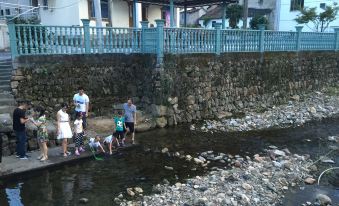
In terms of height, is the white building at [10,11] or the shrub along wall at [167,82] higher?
the white building at [10,11]

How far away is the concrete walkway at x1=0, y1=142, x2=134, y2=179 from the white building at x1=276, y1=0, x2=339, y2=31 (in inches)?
1238

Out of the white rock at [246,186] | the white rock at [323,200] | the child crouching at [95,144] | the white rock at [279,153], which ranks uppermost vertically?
the child crouching at [95,144]

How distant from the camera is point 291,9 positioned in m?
36.2

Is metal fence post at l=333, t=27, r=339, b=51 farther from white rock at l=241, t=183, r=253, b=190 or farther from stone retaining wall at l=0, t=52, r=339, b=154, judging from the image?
white rock at l=241, t=183, r=253, b=190

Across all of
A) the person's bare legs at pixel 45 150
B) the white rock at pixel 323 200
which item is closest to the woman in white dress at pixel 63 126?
the person's bare legs at pixel 45 150

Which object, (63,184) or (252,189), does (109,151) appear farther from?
(252,189)

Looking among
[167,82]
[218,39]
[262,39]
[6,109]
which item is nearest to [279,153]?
[167,82]

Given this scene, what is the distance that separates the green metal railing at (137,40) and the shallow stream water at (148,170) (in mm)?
3858

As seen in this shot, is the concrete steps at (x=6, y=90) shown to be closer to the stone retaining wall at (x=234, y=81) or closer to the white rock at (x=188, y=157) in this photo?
the stone retaining wall at (x=234, y=81)

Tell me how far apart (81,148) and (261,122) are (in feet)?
28.9

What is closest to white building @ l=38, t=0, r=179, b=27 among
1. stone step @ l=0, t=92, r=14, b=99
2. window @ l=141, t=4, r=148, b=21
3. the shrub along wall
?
window @ l=141, t=4, r=148, b=21

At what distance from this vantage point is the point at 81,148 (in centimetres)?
1061

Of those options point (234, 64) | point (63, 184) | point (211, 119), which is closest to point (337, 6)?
point (234, 64)

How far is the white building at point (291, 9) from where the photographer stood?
33969 mm
